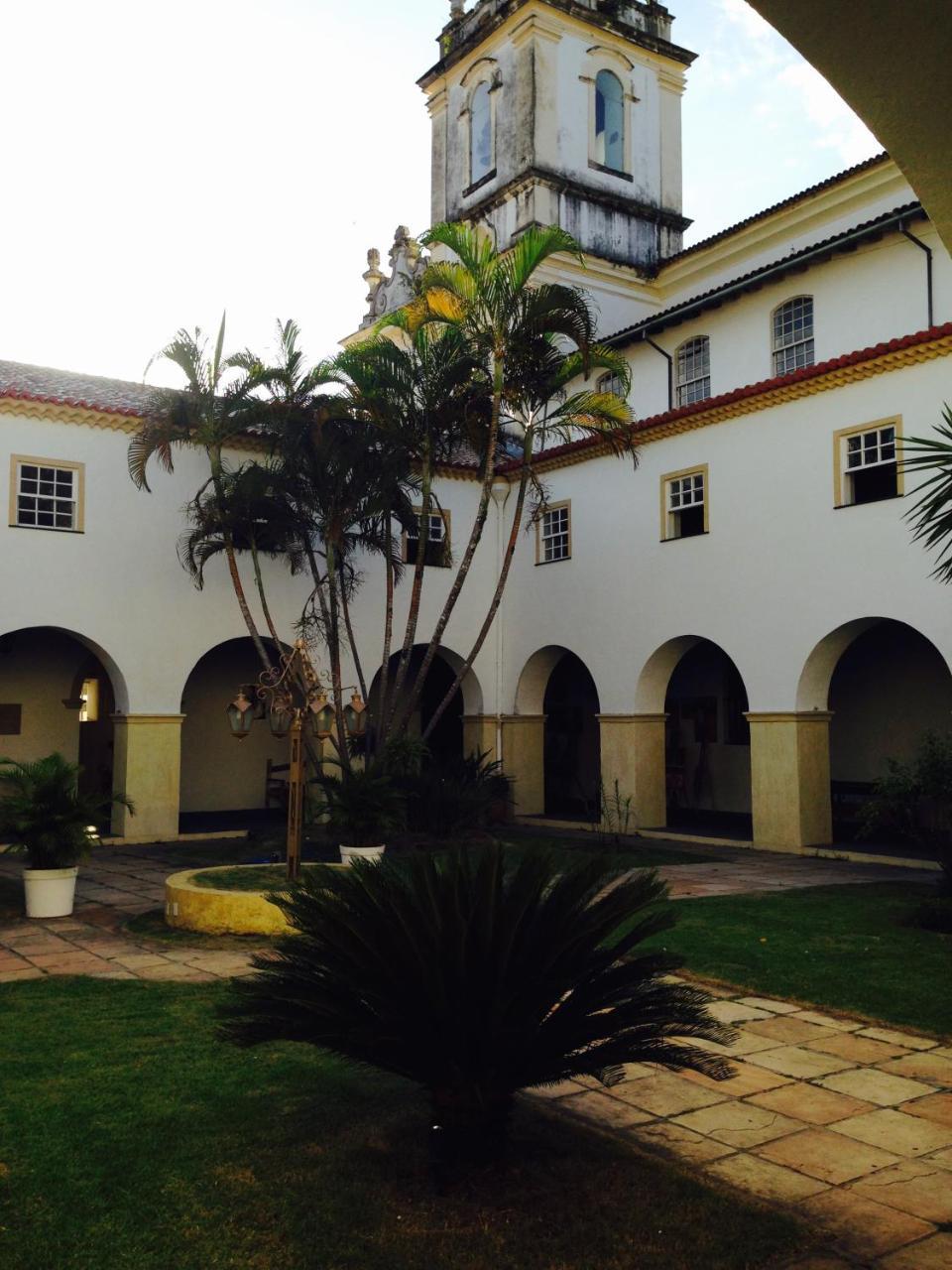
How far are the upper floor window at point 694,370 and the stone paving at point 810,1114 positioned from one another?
15.9 metres

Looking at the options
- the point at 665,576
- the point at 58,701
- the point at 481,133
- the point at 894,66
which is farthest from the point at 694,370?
the point at 894,66

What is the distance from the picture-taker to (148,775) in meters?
17.0

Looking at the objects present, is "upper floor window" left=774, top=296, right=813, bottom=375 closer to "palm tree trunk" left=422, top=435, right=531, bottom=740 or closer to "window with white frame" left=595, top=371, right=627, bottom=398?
"window with white frame" left=595, top=371, right=627, bottom=398

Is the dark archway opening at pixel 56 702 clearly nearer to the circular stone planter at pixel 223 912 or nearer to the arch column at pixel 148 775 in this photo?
the arch column at pixel 148 775

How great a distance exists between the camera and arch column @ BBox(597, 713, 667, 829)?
711 inches

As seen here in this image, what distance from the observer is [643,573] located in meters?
18.0

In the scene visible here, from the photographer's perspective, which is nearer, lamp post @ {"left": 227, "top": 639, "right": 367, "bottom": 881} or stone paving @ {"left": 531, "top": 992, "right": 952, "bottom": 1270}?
stone paving @ {"left": 531, "top": 992, "right": 952, "bottom": 1270}

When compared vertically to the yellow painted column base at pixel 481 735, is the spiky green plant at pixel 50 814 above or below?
below

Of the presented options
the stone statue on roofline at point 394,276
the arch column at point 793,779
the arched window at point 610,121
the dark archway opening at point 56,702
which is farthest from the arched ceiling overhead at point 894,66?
the arched window at point 610,121

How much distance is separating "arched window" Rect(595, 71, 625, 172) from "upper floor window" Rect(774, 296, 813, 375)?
8.70 meters

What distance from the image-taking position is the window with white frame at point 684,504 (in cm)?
1715

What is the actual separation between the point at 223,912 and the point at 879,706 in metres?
12.5

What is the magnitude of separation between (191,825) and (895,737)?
38.1 ft

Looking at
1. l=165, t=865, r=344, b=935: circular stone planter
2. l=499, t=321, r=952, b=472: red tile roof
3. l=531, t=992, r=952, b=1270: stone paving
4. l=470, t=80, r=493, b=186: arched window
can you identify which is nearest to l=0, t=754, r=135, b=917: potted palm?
l=165, t=865, r=344, b=935: circular stone planter
